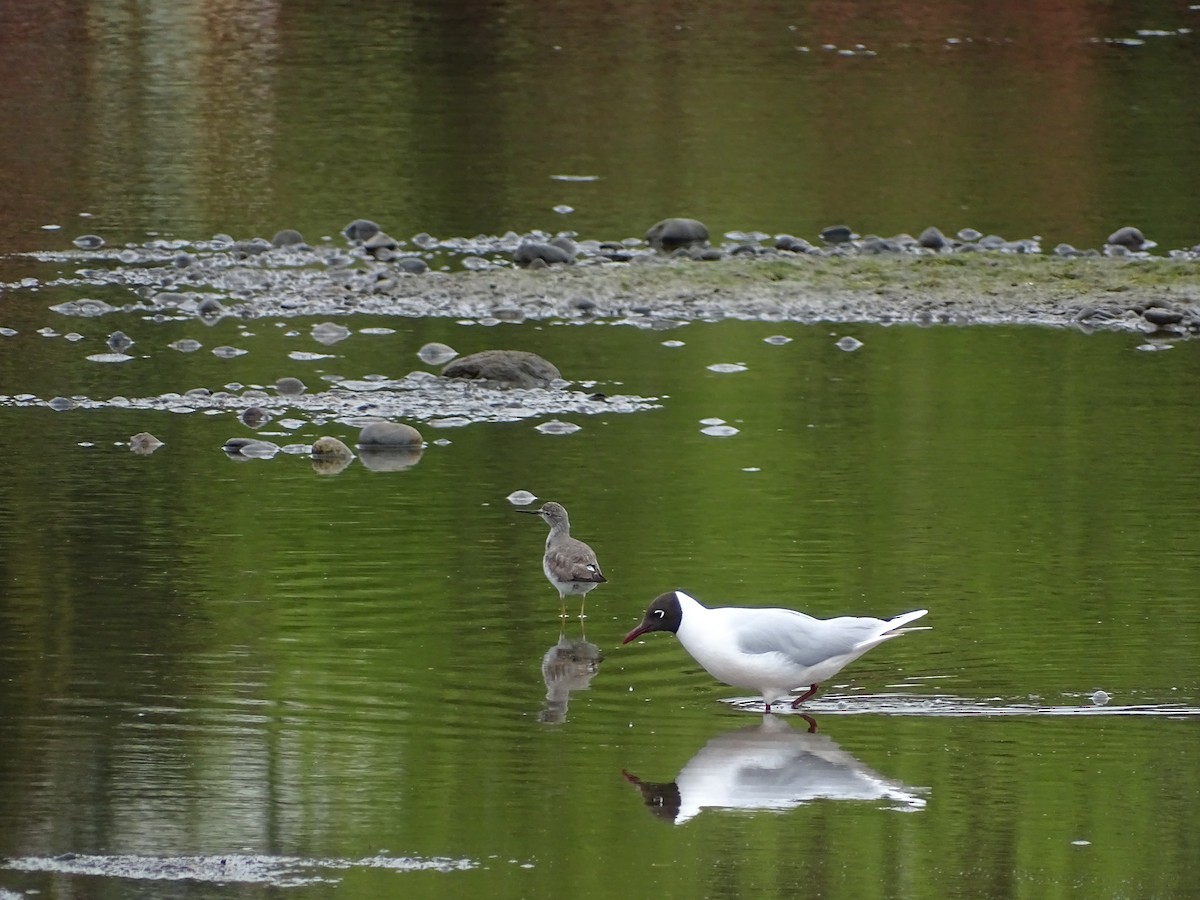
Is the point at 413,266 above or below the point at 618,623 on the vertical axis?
below

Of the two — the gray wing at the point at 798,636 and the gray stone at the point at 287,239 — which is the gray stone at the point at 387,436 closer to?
the gray wing at the point at 798,636

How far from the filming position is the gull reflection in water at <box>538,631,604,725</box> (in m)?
9.28

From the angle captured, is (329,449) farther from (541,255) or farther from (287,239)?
(287,239)

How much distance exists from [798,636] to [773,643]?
11 centimetres

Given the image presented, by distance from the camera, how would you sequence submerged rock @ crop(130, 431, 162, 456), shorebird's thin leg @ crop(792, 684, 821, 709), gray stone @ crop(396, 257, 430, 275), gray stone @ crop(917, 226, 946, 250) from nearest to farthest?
shorebird's thin leg @ crop(792, 684, 821, 709), submerged rock @ crop(130, 431, 162, 456), gray stone @ crop(396, 257, 430, 275), gray stone @ crop(917, 226, 946, 250)

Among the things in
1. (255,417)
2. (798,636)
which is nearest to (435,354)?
(255,417)

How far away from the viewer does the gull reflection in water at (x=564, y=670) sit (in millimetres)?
9281

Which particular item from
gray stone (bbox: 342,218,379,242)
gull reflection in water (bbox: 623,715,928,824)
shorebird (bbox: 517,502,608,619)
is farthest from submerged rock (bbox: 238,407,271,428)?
gray stone (bbox: 342,218,379,242)

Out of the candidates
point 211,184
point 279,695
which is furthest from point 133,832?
point 211,184

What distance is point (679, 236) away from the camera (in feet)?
70.0

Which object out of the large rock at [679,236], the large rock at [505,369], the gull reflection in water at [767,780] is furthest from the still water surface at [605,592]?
the large rock at [679,236]

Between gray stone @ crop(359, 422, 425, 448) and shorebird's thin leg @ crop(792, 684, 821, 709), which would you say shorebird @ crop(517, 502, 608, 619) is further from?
gray stone @ crop(359, 422, 425, 448)

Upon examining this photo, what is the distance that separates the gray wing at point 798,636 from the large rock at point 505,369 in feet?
21.4

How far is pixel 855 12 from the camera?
4278 centimetres
